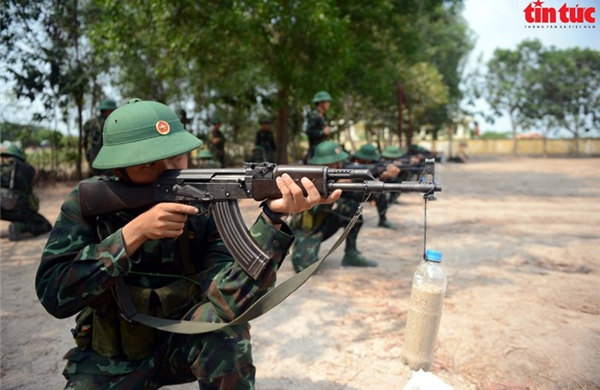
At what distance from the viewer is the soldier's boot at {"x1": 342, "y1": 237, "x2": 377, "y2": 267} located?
508 cm

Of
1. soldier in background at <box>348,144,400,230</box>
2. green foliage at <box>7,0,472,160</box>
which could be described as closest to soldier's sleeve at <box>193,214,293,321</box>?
soldier in background at <box>348,144,400,230</box>

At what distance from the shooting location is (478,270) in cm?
486

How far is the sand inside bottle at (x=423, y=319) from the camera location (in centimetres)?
211

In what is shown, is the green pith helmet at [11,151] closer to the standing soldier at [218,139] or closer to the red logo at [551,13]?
the standing soldier at [218,139]

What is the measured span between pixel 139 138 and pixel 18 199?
6026mm

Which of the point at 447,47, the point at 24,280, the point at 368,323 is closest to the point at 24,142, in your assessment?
the point at 24,280

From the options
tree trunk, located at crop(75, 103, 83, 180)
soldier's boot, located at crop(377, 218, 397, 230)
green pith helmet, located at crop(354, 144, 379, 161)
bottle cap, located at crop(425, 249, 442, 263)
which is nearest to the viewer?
bottle cap, located at crop(425, 249, 442, 263)

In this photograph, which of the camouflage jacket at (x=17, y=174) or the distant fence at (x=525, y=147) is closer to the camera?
the camouflage jacket at (x=17, y=174)

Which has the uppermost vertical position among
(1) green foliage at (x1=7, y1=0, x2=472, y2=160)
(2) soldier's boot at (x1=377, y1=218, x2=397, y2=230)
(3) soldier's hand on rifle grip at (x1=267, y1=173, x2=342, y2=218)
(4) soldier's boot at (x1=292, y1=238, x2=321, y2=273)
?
(1) green foliage at (x1=7, y1=0, x2=472, y2=160)

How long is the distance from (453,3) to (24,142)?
15.3 metres

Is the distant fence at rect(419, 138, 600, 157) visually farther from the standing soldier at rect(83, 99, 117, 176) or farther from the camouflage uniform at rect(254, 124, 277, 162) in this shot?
the standing soldier at rect(83, 99, 117, 176)

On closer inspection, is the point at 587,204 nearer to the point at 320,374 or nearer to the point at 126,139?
the point at 320,374

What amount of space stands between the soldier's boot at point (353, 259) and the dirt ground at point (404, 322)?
133 mm

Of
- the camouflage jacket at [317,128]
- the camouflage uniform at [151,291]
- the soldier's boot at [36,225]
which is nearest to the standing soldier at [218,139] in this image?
the camouflage jacket at [317,128]
